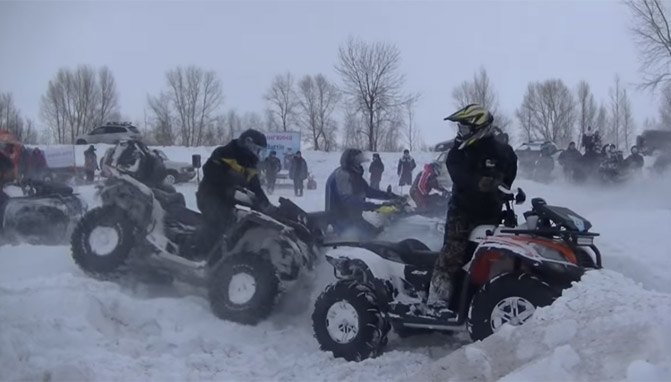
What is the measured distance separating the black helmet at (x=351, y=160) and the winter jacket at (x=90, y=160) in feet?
11.9

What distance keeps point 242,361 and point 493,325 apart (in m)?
2.15

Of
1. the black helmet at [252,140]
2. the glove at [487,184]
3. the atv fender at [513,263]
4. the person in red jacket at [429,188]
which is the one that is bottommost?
the atv fender at [513,263]

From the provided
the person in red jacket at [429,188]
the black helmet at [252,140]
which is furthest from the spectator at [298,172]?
the black helmet at [252,140]

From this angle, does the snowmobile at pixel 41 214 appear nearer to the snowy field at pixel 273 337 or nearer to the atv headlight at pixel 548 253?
the snowy field at pixel 273 337

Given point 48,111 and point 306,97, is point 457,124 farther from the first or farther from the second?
point 48,111

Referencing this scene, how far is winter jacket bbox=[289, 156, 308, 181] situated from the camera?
50.9 ft

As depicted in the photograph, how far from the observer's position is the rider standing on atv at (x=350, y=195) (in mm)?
9250

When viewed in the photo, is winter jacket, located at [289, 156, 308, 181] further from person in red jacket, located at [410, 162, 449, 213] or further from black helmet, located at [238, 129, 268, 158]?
black helmet, located at [238, 129, 268, 158]

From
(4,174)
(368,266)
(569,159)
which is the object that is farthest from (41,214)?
(569,159)

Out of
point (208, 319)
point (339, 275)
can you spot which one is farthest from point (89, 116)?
point (339, 275)

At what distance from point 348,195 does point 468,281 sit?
3.91 m

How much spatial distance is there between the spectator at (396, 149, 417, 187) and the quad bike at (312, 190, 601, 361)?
828cm

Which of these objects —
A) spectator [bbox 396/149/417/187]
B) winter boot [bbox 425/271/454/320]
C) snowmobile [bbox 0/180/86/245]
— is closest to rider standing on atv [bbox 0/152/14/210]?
snowmobile [bbox 0/180/86/245]

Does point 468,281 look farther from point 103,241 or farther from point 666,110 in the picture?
point 666,110
